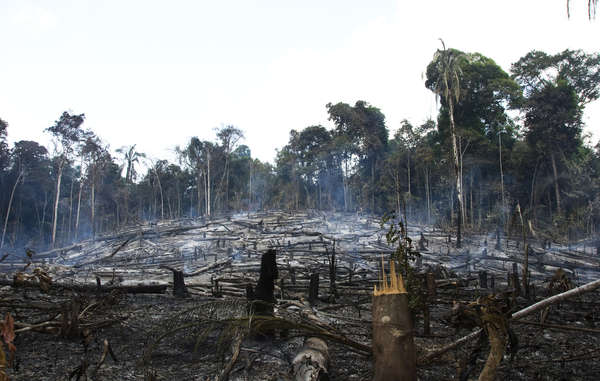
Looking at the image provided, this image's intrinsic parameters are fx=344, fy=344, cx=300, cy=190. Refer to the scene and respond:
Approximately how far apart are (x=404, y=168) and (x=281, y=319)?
1510 inches

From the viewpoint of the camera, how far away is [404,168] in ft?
127

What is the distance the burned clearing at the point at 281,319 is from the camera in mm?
3122

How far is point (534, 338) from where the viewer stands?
5273 mm

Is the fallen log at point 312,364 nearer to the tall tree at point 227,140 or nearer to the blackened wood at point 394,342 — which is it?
the blackened wood at point 394,342

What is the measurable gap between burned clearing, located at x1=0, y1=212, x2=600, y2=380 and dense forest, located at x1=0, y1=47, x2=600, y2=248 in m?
4.95

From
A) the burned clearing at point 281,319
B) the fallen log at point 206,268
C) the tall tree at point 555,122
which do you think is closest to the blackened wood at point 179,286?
the burned clearing at point 281,319

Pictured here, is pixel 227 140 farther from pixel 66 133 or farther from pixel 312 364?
pixel 312 364

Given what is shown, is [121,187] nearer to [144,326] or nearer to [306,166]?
[306,166]

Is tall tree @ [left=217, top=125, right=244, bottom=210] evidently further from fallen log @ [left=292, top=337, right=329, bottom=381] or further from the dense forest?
fallen log @ [left=292, top=337, right=329, bottom=381]

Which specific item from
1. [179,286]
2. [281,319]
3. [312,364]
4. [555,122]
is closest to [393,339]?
[281,319]

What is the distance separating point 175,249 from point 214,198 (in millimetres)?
32871

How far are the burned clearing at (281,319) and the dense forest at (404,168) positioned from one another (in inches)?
195

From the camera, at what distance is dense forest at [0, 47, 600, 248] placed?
26812 millimetres

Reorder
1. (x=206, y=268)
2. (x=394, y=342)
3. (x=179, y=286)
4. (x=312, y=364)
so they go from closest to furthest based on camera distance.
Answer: (x=394, y=342)
(x=312, y=364)
(x=179, y=286)
(x=206, y=268)
